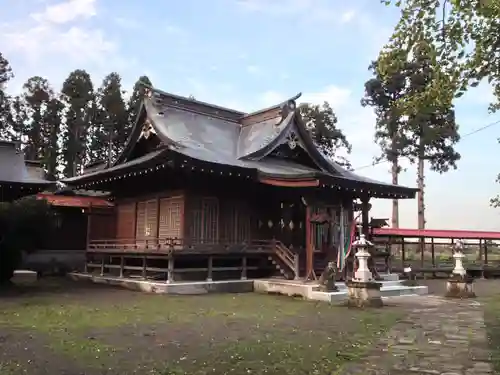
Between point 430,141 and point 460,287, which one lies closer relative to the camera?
point 460,287

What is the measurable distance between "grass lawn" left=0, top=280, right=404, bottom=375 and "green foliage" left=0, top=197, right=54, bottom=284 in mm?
2048

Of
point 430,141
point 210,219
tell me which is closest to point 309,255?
point 210,219

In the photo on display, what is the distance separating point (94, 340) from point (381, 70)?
618 centimetres

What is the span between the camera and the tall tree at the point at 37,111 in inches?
1644

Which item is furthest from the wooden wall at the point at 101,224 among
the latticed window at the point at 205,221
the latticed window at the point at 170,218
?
the latticed window at the point at 205,221

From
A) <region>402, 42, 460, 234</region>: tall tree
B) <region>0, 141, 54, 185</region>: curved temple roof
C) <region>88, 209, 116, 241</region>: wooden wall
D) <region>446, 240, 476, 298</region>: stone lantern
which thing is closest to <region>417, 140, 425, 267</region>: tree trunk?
<region>402, 42, 460, 234</region>: tall tree

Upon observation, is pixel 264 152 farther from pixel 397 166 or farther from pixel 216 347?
pixel 397 166

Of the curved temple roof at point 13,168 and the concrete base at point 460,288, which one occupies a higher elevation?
the curved temple roof at point 13,168

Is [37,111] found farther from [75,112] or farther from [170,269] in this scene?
[170,269]

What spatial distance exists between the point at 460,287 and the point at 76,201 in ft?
56.1

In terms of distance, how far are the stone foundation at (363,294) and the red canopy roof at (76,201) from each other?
13.5 metres

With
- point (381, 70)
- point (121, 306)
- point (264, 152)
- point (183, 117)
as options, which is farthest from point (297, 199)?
point (381, 70)

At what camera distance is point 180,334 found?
27.9 feet

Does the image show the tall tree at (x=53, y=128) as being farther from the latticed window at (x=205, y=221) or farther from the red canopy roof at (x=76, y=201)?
the latticed window at (x=205, y=221)
